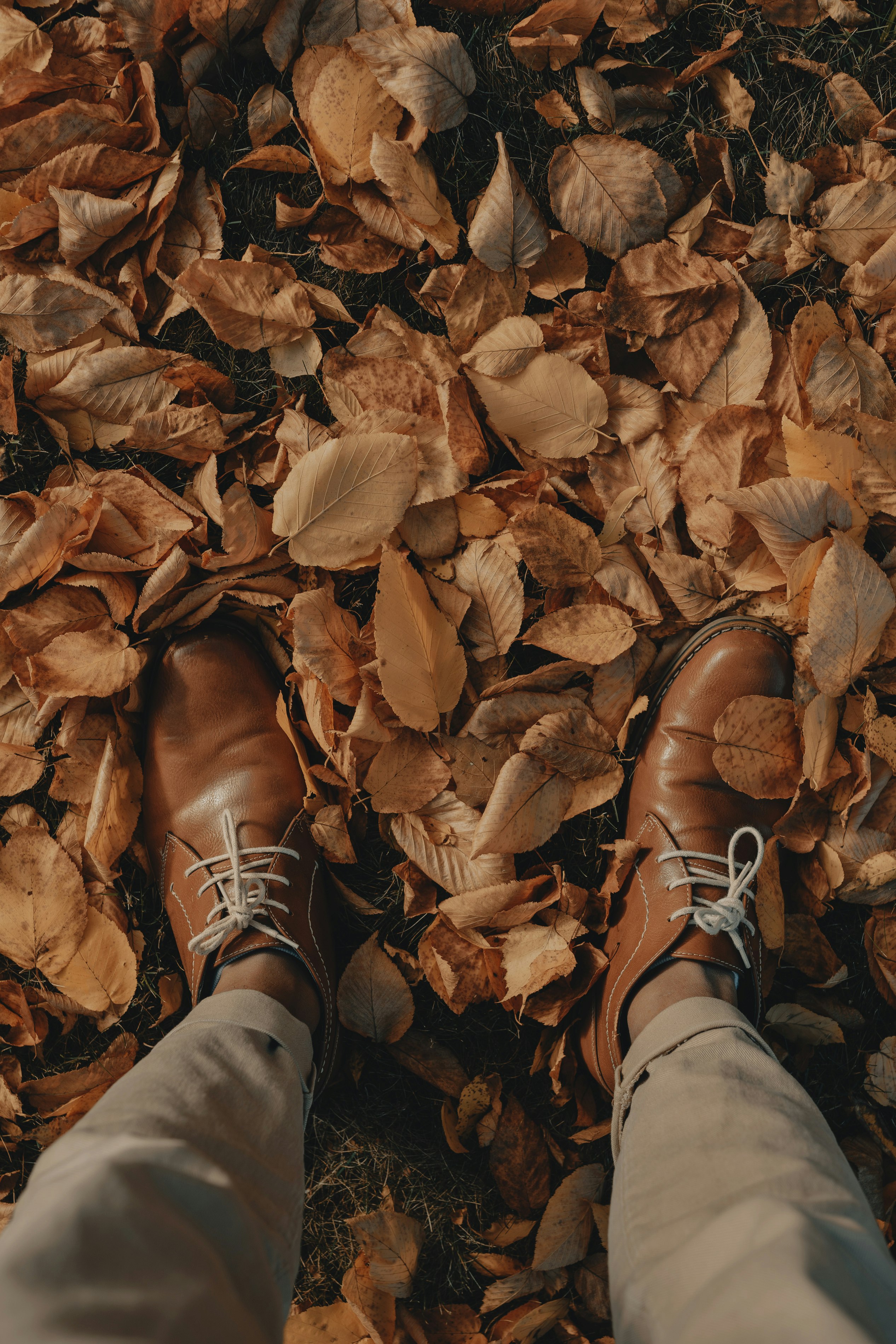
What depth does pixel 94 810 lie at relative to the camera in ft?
3.76

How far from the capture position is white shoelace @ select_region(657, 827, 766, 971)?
108 cm

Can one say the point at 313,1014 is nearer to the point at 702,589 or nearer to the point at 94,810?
the point at 94,810

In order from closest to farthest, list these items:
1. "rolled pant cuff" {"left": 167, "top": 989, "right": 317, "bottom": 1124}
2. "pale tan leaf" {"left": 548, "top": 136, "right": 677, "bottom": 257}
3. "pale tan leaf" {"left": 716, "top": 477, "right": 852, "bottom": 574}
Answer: "rolled pant cuff" {"left": 167, "top": 989, "right": 317, "bottom": 1124}, "pale tan leaf" {"left": 716, "top": 477, "right": 852, "bottom": 574}, "pale tan leaf" {"left": 548, "top": 136, "right": 677, "bottom": 257}

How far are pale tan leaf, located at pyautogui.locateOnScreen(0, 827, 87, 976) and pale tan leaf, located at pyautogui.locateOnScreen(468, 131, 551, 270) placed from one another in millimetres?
1030

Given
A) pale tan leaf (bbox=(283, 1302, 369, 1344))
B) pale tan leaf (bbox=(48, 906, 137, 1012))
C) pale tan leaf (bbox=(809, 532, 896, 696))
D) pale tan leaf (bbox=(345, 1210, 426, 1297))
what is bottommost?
pale tan leaf (bbox=(283, 1302, 369, 1344))

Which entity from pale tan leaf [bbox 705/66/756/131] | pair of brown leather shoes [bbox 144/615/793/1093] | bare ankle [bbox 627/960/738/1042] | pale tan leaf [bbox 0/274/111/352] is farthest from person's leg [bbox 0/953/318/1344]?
pale tan leaf [bbox 705/66/756/131]

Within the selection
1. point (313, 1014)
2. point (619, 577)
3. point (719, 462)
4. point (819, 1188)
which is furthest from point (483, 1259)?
point (719, 462)

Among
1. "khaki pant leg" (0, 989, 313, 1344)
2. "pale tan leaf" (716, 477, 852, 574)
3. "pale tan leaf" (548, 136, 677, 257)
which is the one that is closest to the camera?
"khaki pant leg" (0, 989, 313, 1344)

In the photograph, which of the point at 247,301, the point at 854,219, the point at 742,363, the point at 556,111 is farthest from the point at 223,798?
the point at 854,219

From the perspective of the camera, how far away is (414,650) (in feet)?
3.46

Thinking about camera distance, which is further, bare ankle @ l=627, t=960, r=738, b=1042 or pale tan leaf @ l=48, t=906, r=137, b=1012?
pale tan leaf @ l=48, t=906, r=137, b=1012

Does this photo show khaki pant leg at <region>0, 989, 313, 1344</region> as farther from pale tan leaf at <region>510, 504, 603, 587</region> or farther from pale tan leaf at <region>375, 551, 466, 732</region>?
pale tan leaf at <region>510, 504, 603, 587</region>

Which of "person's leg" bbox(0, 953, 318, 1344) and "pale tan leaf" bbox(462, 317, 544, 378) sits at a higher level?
"pale tan leaf" bbox(462, 317, 544, 378)

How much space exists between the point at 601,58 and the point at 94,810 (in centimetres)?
129
